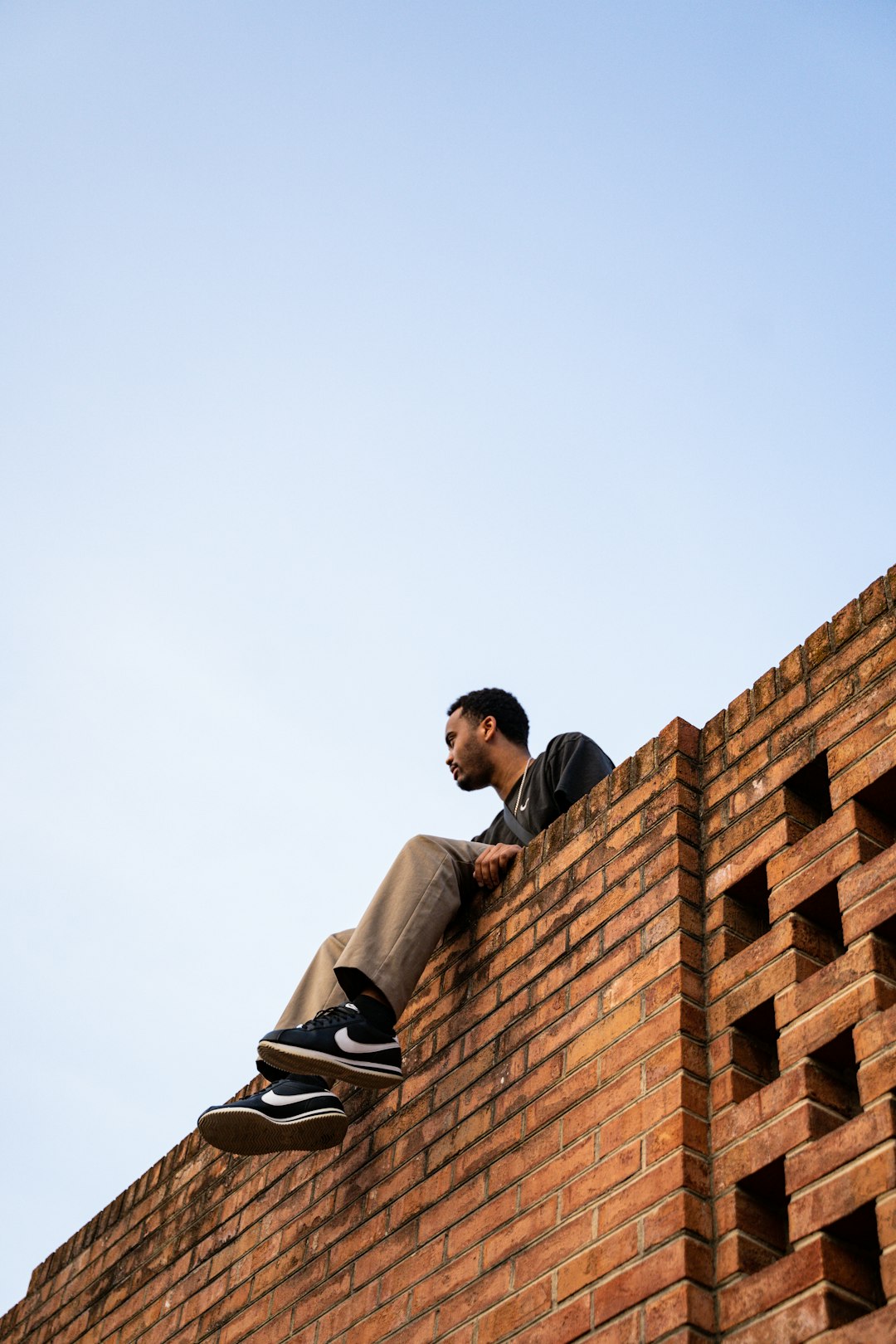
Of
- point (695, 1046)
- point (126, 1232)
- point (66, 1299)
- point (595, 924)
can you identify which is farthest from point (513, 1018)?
point (66, 1299)

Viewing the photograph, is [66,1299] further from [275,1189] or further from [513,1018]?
[513,1018]

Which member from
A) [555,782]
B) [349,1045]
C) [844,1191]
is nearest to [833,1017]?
[844,1191]

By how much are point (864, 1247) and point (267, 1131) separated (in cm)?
186

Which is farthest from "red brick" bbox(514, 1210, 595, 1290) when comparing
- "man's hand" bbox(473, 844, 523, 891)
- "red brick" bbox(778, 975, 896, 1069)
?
"man's hand" bbox(473, 844, 523, 891)

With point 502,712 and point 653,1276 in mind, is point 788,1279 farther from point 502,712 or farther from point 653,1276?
point 502,712

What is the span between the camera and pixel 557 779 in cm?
467

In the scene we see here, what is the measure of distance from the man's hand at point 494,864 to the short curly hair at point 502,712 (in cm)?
128

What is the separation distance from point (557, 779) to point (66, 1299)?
8.69 feet

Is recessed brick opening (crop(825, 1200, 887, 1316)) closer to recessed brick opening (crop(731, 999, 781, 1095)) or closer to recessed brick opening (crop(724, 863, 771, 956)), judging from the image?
recessed brick opening (crop(731, 999, 781, 1095))

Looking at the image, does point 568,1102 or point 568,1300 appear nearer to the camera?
point 568,1300

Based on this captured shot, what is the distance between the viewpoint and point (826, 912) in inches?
119

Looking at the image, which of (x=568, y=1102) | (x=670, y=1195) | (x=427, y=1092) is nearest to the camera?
(x=670, y=1195)

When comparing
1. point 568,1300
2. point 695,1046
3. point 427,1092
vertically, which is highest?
point 427,1092

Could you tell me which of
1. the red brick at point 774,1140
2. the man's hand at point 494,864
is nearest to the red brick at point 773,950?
the red brick at point 774,1140
